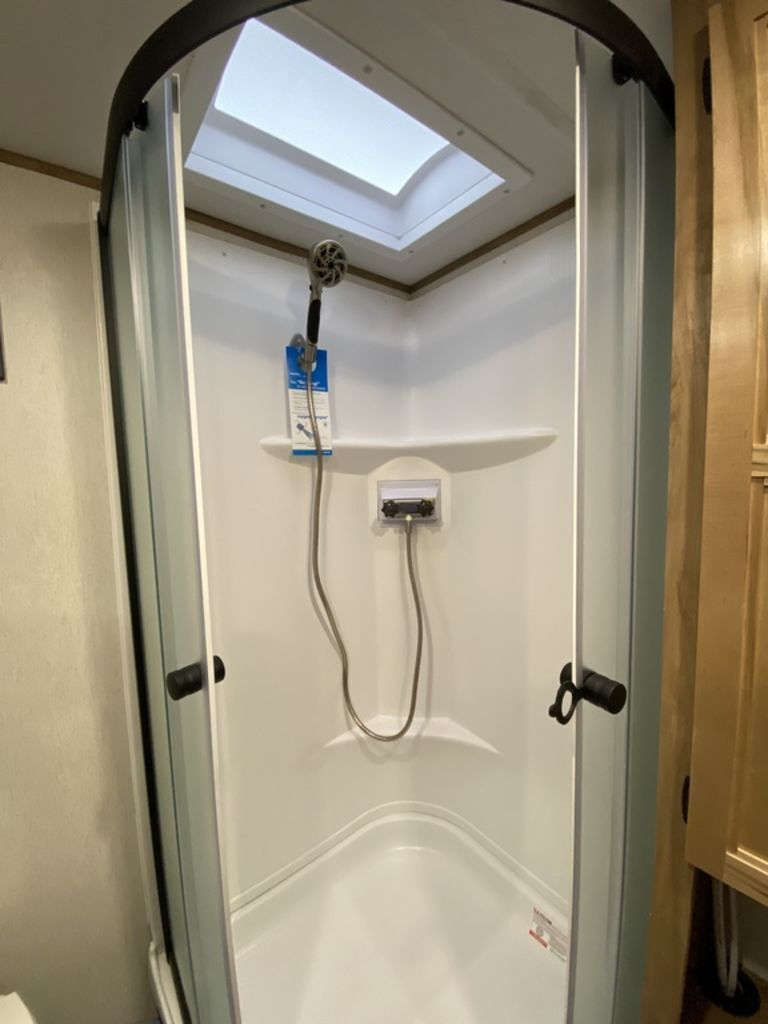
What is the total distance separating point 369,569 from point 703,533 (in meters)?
1.12

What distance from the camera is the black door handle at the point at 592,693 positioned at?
66cm

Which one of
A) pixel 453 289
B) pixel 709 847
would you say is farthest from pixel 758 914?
pixel 453 289

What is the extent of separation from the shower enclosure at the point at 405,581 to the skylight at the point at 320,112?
183 mm

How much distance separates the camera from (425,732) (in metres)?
1.65

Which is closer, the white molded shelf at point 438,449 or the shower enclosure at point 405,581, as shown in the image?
the shower enclosure at point 405,581

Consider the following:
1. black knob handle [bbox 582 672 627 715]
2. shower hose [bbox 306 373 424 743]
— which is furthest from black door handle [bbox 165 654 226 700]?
shower hose [bbox 306 373 424 743]

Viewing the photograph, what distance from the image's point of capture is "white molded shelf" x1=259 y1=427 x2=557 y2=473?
1319 mm

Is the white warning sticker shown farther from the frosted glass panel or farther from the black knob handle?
the black knob handle

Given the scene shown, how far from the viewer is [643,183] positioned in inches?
27.9

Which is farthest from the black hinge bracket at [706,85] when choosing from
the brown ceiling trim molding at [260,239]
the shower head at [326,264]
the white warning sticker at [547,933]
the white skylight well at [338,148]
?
the white warning sticker at [547,933]

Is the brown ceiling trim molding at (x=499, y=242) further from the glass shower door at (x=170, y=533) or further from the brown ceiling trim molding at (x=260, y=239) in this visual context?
the glass shower door at (x=170, y=533)

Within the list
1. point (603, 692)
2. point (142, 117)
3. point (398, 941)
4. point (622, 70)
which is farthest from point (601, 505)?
point (398, 941)

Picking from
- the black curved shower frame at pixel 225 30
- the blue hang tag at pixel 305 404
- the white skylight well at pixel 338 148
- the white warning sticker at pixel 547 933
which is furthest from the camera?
the blue hang tag at pixel 305 404

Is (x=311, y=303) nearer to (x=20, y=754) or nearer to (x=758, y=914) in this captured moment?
(x=20, y=754)
